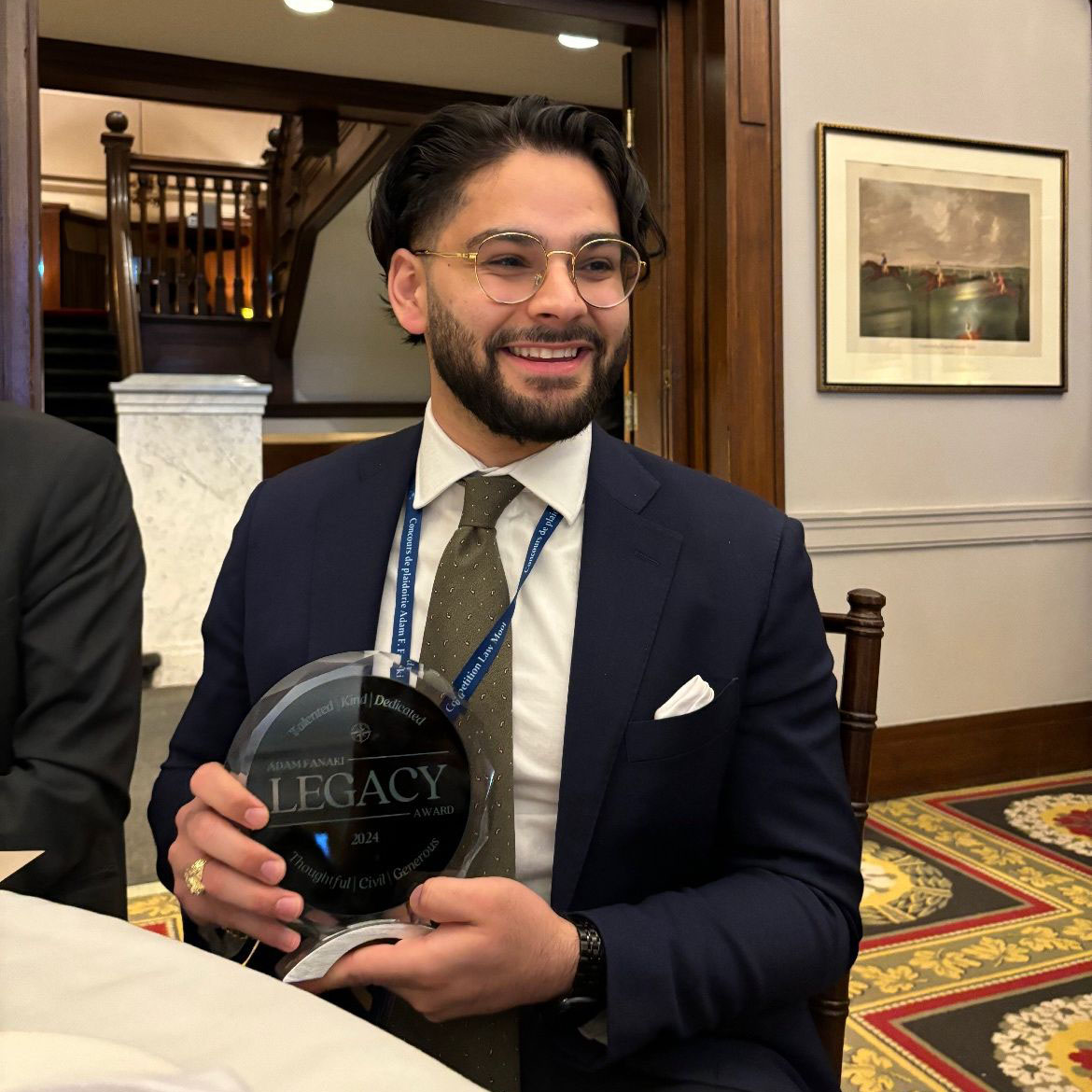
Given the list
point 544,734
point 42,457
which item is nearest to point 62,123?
point 42,457

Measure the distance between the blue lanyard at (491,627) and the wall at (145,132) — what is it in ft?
37.3

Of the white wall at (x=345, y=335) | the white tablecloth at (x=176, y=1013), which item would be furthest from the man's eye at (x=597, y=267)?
the white wall at (x=345, y=335)

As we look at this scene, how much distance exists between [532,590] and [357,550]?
0.67ft

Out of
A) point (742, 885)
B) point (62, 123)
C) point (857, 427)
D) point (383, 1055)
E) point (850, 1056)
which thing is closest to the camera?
point (383, 1055)

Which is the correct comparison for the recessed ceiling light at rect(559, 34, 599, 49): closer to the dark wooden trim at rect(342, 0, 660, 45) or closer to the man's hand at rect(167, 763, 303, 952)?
the dark wooden trim at rect(342, 0, 660, 45)

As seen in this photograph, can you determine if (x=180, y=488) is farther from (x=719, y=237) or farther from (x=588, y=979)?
(x=588, y=979)

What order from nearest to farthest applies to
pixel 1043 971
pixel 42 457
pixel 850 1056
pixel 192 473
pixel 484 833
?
pixel 484 833, pixel 42 457, pixel 850 1056, pixel 1043 971, pixel 192 473

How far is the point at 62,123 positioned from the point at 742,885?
13298 millimetres

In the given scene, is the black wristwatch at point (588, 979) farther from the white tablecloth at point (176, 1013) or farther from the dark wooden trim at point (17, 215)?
the dark wooden trim at point (17, 215)

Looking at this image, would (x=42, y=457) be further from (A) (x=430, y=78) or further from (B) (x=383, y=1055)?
(A) (x=430, y=78)

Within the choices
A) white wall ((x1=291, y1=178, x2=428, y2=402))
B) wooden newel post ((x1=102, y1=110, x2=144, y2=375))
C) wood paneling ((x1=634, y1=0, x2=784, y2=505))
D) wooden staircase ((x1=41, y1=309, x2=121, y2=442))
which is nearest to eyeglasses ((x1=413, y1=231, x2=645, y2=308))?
wood paneling ((x1=634, y1=0, x2=784, y2=505))

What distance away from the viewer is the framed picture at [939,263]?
3492mm

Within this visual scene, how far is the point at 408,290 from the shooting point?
1354mm

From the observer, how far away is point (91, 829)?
136cm
